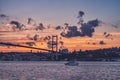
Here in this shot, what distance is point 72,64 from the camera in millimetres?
162750

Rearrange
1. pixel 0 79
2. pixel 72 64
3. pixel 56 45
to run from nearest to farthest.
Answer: pixel 0 79 → pixel 72 64 → pixel 56 45

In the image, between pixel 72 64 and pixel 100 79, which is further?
pixel 72 64

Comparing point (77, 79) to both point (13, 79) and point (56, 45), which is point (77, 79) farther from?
point (56, 45)

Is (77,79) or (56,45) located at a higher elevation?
(56,45)

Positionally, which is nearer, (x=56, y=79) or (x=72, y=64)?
(x=56, y=79)

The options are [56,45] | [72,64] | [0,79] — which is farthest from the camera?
[56,45]

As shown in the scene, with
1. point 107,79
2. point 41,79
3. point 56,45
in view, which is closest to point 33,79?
point 41,79

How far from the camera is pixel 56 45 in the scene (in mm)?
197125

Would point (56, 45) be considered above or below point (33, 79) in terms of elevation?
above

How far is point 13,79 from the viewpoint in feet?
253

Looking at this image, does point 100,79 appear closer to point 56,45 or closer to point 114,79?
point 114,79

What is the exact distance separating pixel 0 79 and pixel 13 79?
2.26 m

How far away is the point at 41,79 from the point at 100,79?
981cm

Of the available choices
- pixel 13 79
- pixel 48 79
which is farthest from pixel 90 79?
pixel 13 79
